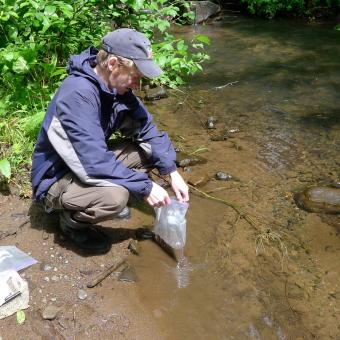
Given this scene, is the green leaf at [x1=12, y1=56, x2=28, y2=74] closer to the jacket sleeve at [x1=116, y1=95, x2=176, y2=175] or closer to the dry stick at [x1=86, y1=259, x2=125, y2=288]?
the jacket sleeve at [x1=116, y1=95, x2=176, y2=175]

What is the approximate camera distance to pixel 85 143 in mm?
2943

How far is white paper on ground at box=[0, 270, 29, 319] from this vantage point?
2.83 m

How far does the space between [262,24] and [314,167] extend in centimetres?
917

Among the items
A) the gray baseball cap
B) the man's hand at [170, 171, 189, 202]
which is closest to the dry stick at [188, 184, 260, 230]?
the man's hand at [170, 171, 189, 202]

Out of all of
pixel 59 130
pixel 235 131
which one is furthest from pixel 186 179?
pixel 59 130

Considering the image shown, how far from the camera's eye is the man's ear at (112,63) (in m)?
2.98

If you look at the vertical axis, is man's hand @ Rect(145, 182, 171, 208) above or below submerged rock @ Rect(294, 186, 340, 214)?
above

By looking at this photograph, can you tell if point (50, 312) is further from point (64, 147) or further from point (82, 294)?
point (64, 147)

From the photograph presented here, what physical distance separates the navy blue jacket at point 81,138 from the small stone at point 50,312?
2.75 feet

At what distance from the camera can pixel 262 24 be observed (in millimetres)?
12961

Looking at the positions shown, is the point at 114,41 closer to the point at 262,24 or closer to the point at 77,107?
the point at 77,107

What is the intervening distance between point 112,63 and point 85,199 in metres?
1.00

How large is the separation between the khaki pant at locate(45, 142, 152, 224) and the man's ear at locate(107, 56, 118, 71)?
0.85 m

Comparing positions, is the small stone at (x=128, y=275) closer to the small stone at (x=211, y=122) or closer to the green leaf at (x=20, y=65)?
the green leaf at (x=20, y=65)
